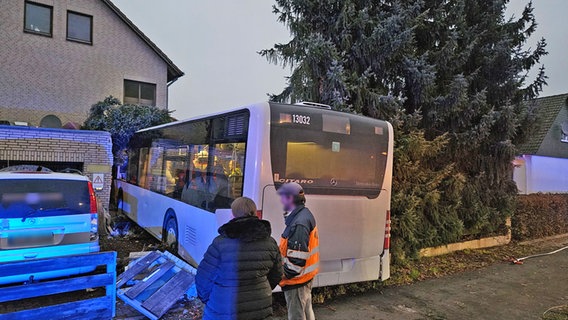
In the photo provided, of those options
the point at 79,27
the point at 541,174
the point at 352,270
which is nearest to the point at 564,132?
the point at 541,174

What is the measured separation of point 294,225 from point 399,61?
6.42 m

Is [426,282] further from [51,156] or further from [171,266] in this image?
[51,156]

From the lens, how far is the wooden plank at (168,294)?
15.0ft

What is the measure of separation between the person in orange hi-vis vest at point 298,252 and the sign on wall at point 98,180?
939 cm

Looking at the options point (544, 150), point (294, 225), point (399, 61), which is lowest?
point (294, 225)

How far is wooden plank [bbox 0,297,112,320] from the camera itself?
11.5 feet

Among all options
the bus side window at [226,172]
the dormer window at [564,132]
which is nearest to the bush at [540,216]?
Answer: the dormer window at [564,132]

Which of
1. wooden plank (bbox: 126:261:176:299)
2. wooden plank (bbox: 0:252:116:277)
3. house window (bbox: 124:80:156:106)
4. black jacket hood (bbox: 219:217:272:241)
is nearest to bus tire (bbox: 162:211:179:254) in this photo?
wooden plank (bbox: 126:261:176:299)

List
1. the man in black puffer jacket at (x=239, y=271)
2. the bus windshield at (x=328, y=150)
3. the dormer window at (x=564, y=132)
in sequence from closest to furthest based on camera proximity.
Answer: the man in black puffer jacket at (x=239, y=271) < the bus windshield at (x=328, y=150) < the dormer window at (x=564, y=132)

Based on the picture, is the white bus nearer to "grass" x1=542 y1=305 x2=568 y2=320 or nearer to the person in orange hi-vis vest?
the person in orange hi-vis vest

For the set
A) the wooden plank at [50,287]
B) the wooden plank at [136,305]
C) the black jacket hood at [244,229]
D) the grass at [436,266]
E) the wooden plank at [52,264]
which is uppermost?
the black jacket hood at [244,229]

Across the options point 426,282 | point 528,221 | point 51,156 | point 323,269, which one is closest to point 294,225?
point 323,269

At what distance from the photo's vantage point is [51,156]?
10.6 m

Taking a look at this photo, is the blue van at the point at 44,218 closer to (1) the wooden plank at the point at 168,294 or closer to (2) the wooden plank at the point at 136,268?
(2) the wooden plank at the point at 136,268
